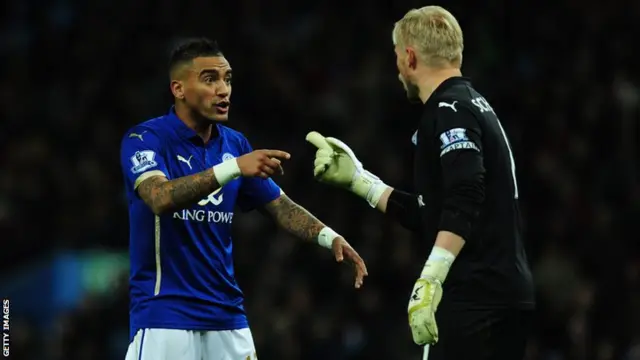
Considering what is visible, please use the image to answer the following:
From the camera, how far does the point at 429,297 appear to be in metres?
4.97

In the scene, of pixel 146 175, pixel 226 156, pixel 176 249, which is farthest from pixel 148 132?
pixel 176 249

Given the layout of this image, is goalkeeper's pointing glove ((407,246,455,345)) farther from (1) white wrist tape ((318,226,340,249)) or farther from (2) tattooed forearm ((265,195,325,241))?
(2) tattooed forearm ((265,195,325,241))

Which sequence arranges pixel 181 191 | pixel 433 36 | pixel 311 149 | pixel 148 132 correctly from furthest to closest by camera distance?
pixel 311 149, pixel 148 132, pixel 181 191, pixel 433 36

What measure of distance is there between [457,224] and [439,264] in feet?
0.60

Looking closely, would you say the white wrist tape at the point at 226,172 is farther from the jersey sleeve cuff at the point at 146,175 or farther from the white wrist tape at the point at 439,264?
the white wrist tape at the point at 439,264

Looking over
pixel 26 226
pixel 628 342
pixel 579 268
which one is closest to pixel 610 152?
pixel 579 268

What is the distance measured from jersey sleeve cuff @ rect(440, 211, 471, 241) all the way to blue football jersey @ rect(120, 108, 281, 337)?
58.1 inches

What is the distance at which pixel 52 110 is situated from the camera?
42.6 feet

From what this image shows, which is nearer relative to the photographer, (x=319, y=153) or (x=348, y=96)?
(x=319, y=153)

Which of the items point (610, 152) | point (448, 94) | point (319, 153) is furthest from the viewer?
point (610, 152)

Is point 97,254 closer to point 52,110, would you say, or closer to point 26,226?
point 26,226

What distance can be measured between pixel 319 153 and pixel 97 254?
5.47 m

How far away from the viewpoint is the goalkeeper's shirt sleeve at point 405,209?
5816mm

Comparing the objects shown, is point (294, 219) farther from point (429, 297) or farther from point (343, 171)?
point (429, 297)
